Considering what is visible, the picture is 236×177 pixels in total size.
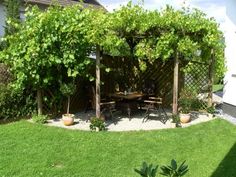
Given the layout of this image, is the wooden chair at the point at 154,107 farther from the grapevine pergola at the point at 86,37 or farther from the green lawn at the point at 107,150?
the green lawn at the point at 107,150

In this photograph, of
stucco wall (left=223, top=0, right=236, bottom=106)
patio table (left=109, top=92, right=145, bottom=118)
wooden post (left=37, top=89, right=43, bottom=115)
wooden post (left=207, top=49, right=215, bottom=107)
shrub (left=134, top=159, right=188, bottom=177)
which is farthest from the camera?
wooden post (left=207, top=49, right=215, bottom=107)

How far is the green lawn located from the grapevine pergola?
1.51 metres

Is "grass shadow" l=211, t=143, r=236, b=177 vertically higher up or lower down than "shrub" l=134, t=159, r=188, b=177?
lower down

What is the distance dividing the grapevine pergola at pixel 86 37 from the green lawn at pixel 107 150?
151cm

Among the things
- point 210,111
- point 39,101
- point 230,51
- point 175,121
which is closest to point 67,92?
point 39,101

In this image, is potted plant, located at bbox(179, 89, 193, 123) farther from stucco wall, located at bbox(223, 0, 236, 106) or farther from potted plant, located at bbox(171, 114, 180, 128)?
stucco wall, located at bbox(223, 0, 236, 106)

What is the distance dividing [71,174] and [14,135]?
291 cm

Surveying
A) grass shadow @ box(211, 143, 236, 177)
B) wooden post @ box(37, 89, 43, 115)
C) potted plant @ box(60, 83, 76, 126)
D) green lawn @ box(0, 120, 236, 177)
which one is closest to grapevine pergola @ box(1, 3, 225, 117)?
wooden post @ box(37, 89, 43, 115)

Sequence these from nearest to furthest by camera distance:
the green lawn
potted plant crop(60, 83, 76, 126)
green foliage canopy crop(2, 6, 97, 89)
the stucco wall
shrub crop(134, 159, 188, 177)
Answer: shrub crop(134, 159, 188, 177) < the green lawn < green foliage canopy crop(2, 6, 97, 89) < potted plant crop(60, 83, 76, 126) < the stucco wall

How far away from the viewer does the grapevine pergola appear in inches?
383

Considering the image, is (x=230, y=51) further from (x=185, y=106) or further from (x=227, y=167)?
(x=227, y=167)

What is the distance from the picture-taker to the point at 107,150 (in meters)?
7.93

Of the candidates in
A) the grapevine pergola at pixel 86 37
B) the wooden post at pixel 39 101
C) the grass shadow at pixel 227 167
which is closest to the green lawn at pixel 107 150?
the grass shadow at pixel 227 167

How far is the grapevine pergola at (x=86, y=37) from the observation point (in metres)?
9.72
